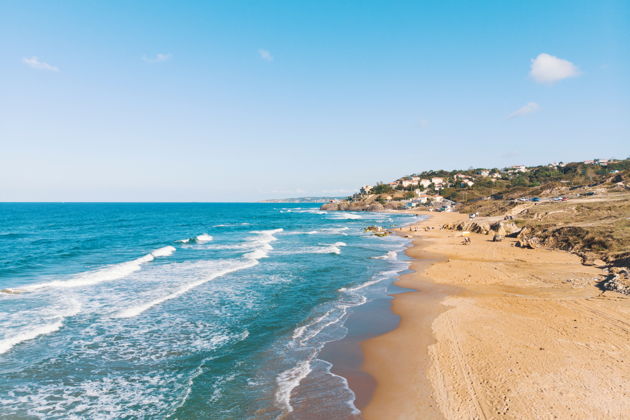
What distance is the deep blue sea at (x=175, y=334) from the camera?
10.1m

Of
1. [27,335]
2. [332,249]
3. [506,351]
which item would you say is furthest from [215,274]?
[506,351]

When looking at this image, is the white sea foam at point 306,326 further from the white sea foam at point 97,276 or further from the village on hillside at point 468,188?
the village on hillside at point 468,188

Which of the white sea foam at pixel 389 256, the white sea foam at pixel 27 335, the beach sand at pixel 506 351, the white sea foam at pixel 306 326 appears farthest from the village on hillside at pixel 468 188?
the white sea foam at pixel 27 335

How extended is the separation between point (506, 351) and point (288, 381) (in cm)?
794

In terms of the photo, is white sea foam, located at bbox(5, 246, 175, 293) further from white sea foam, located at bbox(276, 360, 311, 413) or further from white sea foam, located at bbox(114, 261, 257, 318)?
white sea foam, located at bbox(276, 360, 311, 413)

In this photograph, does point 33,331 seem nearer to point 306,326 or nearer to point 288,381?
point 306,326

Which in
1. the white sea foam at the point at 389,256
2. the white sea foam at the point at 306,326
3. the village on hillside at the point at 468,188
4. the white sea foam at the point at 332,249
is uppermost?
the village on hillside at the point at 468,188

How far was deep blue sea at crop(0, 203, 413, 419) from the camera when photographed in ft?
33.1

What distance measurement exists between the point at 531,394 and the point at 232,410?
8476 mm

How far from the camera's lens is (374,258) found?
3381 centimetres

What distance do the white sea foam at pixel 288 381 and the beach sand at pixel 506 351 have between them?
216 cm

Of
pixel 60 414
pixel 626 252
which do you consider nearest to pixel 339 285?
pixel 60 414

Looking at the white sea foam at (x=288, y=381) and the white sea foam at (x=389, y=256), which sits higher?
the white sea foam at (x=389, y=256)

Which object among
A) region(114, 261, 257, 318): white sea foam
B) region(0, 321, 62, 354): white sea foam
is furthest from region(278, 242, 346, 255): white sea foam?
region(0, 321, 62, 354): white sea foam
